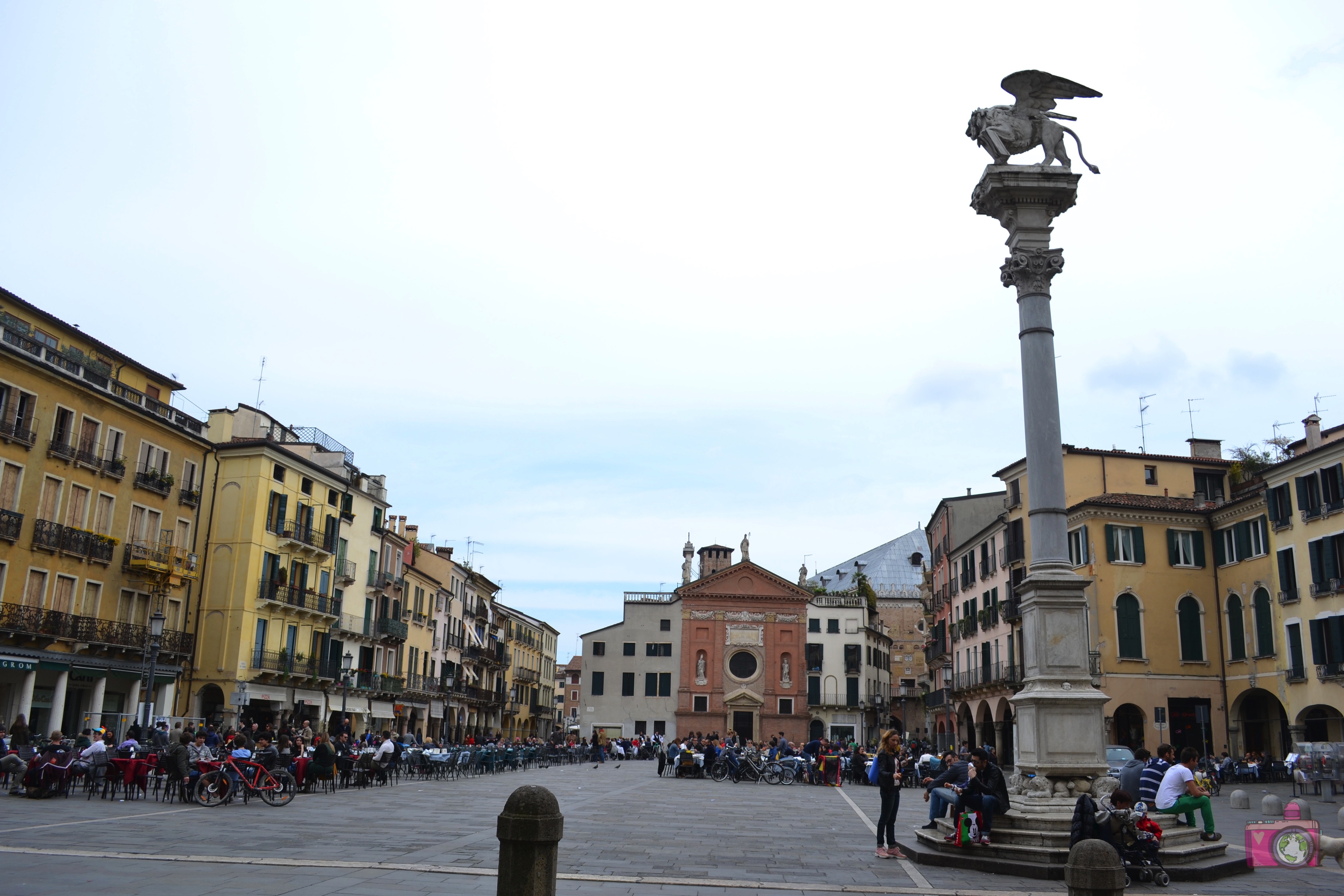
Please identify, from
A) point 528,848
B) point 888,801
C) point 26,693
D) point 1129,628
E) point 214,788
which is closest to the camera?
point 528,848

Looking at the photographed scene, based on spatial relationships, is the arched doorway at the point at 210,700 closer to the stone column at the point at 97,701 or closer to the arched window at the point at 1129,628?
the stone column at the point at 97,701

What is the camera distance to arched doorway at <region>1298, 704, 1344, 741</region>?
32906 mm

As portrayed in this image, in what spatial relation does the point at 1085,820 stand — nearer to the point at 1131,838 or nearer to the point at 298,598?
the point at 1131,838

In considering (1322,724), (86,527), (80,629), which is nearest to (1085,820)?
(1322,724)

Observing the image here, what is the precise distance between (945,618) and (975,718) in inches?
373

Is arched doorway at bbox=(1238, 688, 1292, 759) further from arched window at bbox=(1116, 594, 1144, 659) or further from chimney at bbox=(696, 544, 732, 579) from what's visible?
chimney at bbox=(696, 544, 732, 579)

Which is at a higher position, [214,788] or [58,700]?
[58,700]

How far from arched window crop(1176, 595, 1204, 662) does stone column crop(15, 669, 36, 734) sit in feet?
126

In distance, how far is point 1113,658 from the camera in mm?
38500

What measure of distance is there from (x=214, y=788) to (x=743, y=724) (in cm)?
5900

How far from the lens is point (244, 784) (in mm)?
19312

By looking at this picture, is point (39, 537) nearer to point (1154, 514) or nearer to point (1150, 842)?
point (1150, 842)

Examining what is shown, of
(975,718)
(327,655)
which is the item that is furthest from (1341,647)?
(327,655)

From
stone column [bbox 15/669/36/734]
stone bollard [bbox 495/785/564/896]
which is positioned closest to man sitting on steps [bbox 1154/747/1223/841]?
stone bollard [bbox 495/785/564/896]
